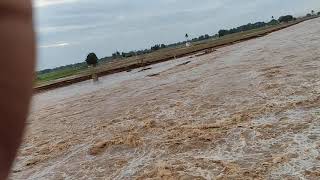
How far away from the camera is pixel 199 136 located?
9.78 metres

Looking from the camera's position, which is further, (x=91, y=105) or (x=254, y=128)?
(x=91, y=105)

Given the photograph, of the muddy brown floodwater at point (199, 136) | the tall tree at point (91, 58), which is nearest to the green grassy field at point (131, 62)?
the tall tree at point (91, 58)

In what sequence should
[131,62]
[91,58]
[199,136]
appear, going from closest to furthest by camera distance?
1. [199,136]
2. [131,62]
3. [91,58]

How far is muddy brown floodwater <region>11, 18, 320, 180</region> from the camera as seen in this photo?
25.0 ft

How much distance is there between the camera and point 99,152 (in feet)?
34.3

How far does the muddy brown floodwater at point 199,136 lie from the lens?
762 centimetres

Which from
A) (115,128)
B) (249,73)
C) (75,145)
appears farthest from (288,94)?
(249,73)

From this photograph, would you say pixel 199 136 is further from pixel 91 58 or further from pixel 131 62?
pixel 91 58

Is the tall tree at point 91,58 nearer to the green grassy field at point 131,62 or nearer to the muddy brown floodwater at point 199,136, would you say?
the green grassy field at point 131,62

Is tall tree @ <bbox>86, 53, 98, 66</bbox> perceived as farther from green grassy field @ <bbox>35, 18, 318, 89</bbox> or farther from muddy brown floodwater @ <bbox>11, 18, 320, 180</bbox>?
muddy brown floodwater @ <bbox>11, 18, 320, 180</bbox>

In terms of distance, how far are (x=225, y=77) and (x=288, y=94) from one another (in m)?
6.87

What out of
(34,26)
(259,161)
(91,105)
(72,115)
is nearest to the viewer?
(34,26)

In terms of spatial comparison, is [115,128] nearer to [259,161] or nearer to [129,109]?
[129,109]

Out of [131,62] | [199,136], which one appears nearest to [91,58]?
[131,62]
